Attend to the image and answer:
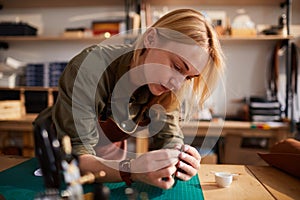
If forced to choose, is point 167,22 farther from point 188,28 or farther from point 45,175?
point 45,175

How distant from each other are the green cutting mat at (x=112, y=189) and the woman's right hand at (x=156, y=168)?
3 cm

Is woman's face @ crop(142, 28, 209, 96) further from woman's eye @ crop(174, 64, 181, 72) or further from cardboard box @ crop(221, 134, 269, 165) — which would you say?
cardboard box @ crop(221, 134, 269, 165)

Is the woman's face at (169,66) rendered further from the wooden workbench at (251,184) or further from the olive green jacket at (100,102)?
the wooden workbench at (251,184)

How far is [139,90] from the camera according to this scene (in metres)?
1.02

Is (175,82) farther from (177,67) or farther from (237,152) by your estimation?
(237,152)

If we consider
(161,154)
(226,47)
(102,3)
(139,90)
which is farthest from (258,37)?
(161,154)

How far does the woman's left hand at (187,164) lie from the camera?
774 mm

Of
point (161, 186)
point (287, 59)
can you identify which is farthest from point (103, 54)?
point (287, 59)

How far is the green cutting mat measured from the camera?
70cm

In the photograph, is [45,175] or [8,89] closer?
[45,175]

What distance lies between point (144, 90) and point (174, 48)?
24 centimetres

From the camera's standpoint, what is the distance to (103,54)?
892 mm

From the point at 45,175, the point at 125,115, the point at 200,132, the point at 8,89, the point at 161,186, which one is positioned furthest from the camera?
the point at 8,89

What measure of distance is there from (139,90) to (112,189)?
1.28 ft
